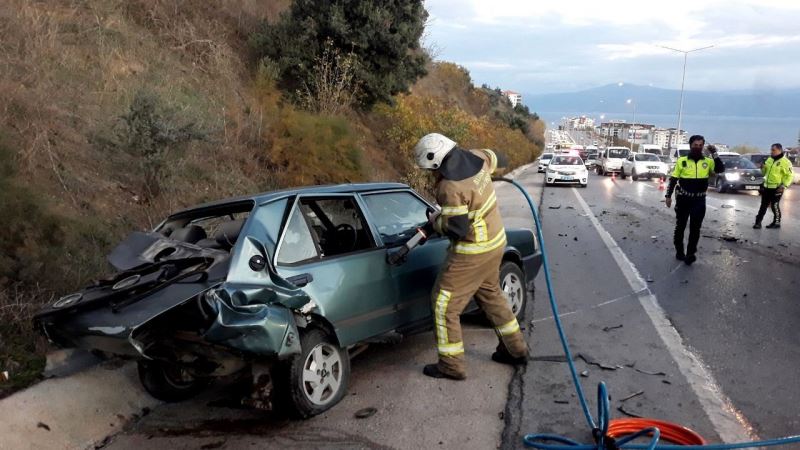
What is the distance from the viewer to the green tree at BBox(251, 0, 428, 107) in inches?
635

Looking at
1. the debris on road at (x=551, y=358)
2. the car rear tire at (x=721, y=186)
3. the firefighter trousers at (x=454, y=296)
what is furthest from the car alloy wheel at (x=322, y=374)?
the car rear tire at (x=721, y=186)

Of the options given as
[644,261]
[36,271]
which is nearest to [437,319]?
[36,271]

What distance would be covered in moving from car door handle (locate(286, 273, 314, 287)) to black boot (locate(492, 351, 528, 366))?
1759mm

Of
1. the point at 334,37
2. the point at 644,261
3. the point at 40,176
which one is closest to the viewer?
the point at 40,176

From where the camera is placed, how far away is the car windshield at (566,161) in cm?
2778

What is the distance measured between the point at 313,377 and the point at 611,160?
37.2 meters

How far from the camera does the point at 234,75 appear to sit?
50.1 feet

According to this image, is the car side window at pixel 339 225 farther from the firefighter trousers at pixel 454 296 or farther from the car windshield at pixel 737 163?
the car windshield at pixel 737 163

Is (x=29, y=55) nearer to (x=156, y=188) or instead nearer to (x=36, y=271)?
(x=156, y=188)

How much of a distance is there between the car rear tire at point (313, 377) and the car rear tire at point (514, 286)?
2.00m

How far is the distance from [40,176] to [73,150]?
107 centimetres

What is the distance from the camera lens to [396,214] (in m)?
5.23

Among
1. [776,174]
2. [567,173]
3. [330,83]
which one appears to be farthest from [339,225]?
[567,173]

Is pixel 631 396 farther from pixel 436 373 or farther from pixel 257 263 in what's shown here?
pixel 257 263
